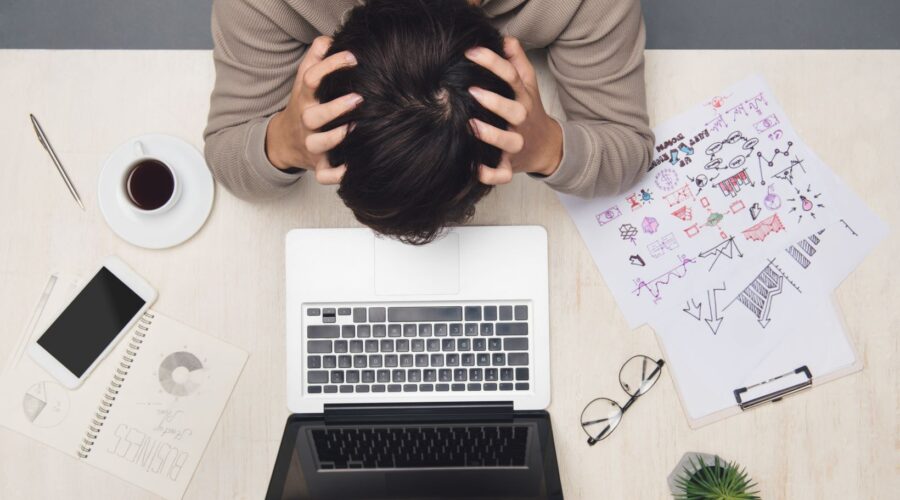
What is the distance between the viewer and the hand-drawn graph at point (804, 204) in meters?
0.78

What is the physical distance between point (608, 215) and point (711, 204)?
122 millimetres

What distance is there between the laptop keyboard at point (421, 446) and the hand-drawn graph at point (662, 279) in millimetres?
220

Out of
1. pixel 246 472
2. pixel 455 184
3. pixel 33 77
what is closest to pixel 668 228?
pixel 455 184

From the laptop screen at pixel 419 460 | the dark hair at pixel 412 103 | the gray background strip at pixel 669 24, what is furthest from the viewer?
the gray background strip at pixel 669 24

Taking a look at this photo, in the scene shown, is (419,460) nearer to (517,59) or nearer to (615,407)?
(615,407)

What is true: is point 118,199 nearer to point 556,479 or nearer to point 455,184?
point 455,184

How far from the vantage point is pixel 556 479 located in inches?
27.5

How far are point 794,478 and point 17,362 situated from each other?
95 centimetres

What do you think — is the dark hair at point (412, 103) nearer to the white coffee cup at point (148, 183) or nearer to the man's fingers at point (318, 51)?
the man's fingers at point (318, 51)

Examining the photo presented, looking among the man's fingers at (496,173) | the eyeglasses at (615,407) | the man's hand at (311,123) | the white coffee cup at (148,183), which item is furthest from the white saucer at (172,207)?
the eyeglasses at (615,407)

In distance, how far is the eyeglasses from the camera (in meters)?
0.79

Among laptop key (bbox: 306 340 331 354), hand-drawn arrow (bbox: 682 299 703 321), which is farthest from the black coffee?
hand-drawn arrow (bbox: 682 299 703 321)

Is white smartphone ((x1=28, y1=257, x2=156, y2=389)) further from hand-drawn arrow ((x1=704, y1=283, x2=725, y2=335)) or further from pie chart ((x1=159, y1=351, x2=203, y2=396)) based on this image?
hand-drawn arrow ((x1=704, y1=283, x2=725, y2=335))

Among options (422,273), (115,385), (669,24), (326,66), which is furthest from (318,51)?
(669,24)
